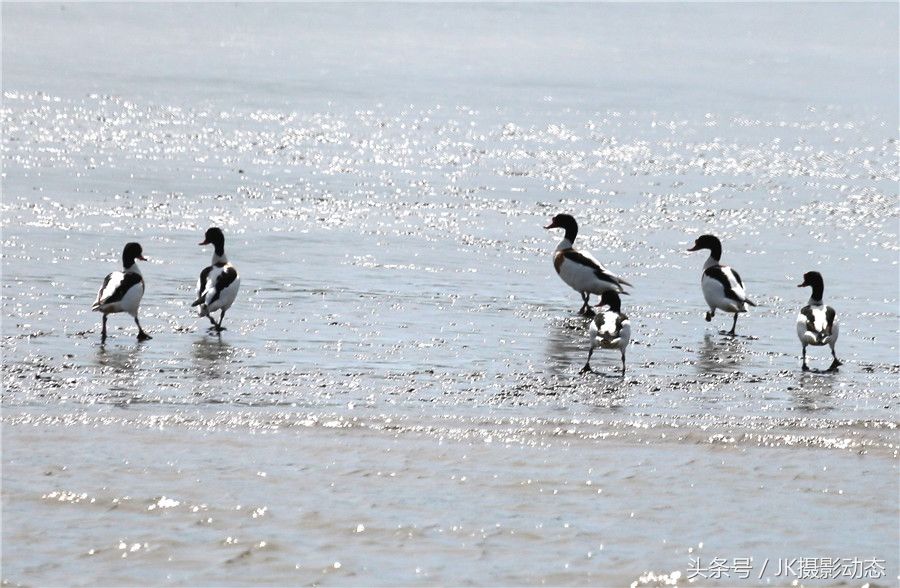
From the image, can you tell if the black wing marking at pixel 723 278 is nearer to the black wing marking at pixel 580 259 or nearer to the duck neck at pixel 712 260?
the duck neck at pixel 712 260

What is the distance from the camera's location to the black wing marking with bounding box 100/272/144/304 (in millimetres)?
11812

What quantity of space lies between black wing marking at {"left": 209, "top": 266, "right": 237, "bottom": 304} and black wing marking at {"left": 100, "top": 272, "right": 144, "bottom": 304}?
625mm

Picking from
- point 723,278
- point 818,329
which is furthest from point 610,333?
point 723,278

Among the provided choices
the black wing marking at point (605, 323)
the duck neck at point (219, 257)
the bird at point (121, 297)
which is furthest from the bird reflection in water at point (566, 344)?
the bird at point (121, 297)

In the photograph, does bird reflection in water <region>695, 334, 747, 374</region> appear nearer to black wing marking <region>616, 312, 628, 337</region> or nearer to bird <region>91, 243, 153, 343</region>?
black wing marking <region>616, 312, 628, 337</region>

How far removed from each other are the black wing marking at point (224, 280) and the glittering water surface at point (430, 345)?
0.43 m

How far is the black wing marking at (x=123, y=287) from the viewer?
1181 centimetres

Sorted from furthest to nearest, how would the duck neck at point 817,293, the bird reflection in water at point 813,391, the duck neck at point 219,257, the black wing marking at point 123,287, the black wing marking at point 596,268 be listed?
the black wing marking at point 596,268
the duck neck at point 219,257
the duck neck at point 817,293
the black wing marking at point 123,287
the bird reflection in water at point 813,391

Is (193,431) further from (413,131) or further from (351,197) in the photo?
(413,131)

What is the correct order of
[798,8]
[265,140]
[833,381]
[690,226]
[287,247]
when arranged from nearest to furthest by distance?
[833,381]
[287,247]
[690,226]
[265,140]
[798,8]

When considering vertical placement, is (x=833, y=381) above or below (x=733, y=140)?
below

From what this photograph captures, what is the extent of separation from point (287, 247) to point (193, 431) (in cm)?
732

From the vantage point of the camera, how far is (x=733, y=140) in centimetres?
2655

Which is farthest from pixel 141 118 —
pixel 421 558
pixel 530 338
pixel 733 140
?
pixel 421 558
